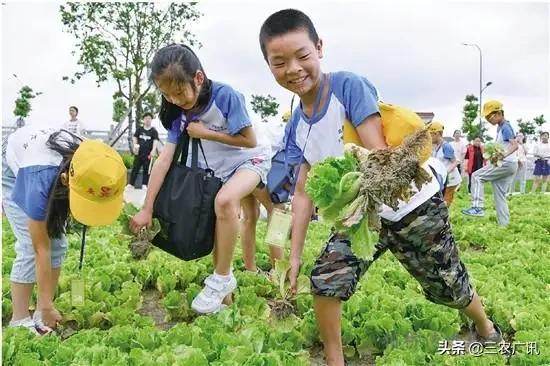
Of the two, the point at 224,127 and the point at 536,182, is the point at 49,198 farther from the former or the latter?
the point at 536,182

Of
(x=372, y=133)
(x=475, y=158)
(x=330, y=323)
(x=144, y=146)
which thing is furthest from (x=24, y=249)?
(x=475, y=158)

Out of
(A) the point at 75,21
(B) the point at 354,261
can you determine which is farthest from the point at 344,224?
(A) the point at 75,21

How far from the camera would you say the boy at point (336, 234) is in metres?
2.53

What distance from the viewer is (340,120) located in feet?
8.63

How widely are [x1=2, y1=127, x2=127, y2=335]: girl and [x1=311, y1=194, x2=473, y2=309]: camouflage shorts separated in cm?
98

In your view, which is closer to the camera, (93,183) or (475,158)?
(93,183)

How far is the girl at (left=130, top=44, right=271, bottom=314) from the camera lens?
3186 millimetres

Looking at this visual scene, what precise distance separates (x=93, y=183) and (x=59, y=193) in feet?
0.86

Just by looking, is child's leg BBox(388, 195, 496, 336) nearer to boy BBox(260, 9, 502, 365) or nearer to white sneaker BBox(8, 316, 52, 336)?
boy BBox(260, 9, 502, 365)

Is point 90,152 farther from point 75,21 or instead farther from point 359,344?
point 75,21

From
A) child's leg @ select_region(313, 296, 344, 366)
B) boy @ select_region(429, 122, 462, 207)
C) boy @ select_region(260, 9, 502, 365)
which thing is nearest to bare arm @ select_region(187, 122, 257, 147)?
boy @ select_region(260, 9, 502, 365)

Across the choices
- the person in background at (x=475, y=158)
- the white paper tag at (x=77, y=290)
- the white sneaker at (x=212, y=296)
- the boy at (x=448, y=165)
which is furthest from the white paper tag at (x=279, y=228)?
the person in background at (x=475, y=158)

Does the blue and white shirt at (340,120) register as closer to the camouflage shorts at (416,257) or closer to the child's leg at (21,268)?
the camouflage shorts at (416,257)

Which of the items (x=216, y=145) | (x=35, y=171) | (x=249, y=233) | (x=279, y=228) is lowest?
(x=249, y=233)
